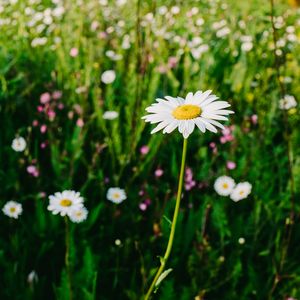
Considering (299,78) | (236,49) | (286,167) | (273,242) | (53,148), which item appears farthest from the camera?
(236,49)

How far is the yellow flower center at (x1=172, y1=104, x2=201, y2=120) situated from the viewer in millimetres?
774

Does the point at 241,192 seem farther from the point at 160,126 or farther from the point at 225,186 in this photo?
the point at 160,126

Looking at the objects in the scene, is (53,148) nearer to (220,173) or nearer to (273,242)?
(220,173)

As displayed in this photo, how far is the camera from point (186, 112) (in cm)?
78

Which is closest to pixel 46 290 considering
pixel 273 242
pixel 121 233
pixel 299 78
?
pixel 121 233

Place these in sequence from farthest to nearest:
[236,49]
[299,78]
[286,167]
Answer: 1. [236,49]
2. [299,78]
3. [286,167]

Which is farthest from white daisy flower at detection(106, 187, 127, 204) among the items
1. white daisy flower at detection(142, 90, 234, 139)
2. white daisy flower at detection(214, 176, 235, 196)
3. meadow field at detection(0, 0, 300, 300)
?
white daisy flower at detection(142, 90, 234, 139)

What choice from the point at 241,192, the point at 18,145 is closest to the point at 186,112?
the point at 241,192

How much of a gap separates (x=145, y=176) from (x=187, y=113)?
1015 mm

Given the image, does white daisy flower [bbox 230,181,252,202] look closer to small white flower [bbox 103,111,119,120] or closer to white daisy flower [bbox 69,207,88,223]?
white daisy flower [bbox 69,207,88,223]

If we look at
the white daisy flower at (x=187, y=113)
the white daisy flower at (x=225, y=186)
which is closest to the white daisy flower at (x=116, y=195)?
the white daisy flower at (x=225, y=186)

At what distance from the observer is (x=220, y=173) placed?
5.64 feet

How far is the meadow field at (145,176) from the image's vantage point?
1.31 m

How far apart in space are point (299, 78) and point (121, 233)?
5.01ft
